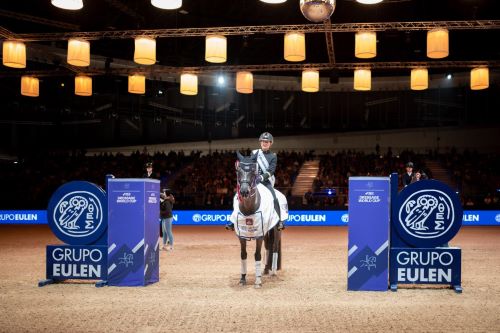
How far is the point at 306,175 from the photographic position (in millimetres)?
30125

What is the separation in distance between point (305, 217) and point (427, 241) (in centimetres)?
1650

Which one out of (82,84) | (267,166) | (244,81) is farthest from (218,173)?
(267,166)

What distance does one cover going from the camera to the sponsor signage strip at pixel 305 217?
25.2 meters

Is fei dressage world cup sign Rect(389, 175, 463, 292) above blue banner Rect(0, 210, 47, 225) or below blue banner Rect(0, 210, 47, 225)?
above

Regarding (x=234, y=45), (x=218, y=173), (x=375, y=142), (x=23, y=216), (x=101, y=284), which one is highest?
(x=234, y=45)

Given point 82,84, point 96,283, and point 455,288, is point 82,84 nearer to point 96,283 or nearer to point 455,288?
point 96,283

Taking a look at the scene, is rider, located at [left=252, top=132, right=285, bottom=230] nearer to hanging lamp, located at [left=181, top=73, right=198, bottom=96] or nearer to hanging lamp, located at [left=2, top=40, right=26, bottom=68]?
hanging lamp, located at [left=2, top=40, right=26, bottom=68]

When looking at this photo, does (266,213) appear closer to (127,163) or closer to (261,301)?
(261,301)

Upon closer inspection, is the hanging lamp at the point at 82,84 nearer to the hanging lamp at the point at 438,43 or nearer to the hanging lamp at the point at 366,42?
the hanging lamp at the point at 366,42

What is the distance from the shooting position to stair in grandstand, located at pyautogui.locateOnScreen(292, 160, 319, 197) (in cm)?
2855

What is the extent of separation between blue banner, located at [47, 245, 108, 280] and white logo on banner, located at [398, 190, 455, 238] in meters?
5.06

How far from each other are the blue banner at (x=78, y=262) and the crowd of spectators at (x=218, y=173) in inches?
626

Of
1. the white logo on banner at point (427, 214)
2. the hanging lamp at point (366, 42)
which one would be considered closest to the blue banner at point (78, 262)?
the white logo on banner at point (427, 214)

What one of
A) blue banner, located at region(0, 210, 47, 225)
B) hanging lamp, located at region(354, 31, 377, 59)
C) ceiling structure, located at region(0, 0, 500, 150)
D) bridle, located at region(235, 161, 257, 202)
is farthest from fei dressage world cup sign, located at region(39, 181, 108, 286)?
blue banner, located at region(0, 210, 47, 225)
